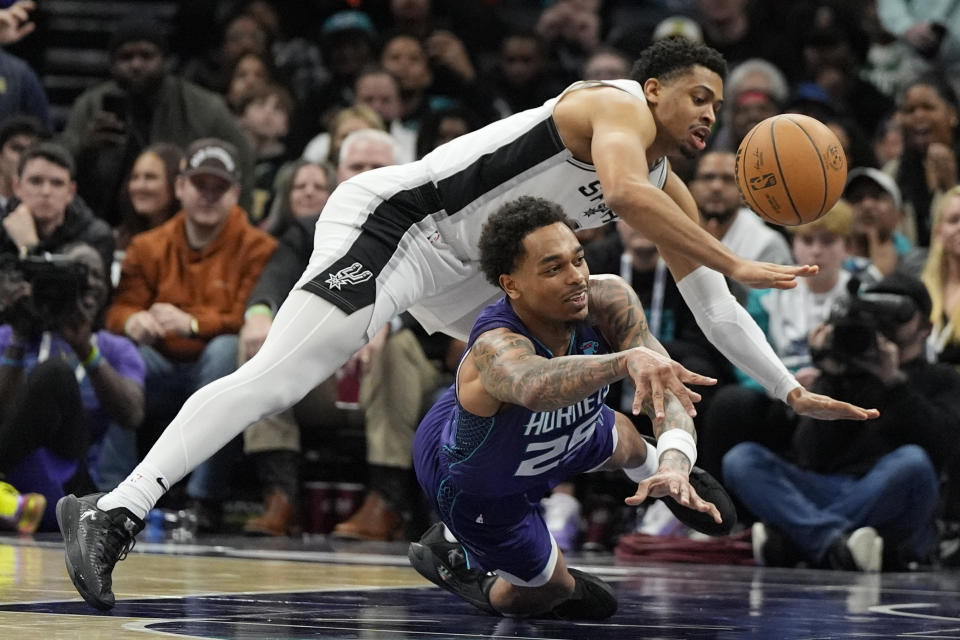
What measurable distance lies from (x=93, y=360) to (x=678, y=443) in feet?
14.4

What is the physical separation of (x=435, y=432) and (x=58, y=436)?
3.25 meters

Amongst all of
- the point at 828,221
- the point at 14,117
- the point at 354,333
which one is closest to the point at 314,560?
the point at 354,333

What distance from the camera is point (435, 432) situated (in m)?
5.04

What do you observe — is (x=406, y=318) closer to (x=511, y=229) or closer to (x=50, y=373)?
(x=50, y=373)

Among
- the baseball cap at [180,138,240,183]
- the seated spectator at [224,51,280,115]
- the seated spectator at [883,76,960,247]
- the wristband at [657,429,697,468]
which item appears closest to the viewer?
the wristband at [657,429,697,468]

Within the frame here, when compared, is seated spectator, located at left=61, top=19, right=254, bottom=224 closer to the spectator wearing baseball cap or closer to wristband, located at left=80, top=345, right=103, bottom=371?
wristband, located at left=80, top=345, right=103, bottom=371

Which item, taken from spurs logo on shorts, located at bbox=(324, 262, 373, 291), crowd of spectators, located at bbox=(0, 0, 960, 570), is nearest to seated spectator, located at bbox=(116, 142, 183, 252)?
crowd of spectators, located at bbox=(0, 0, 960, 570)

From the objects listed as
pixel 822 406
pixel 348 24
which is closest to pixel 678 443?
pixel 822 406

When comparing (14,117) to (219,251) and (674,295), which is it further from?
(674,295)

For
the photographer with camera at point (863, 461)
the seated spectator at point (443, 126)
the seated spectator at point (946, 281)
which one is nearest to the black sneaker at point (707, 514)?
the photographer with camera at point (863, 461)

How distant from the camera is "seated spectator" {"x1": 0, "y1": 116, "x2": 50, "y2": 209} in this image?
9.09 m

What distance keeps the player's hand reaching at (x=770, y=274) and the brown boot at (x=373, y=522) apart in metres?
4.21

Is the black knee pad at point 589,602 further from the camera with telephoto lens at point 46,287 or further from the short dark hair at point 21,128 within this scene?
the short dark hair at point 21,128

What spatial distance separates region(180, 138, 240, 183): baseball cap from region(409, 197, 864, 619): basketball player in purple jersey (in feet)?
12.5
